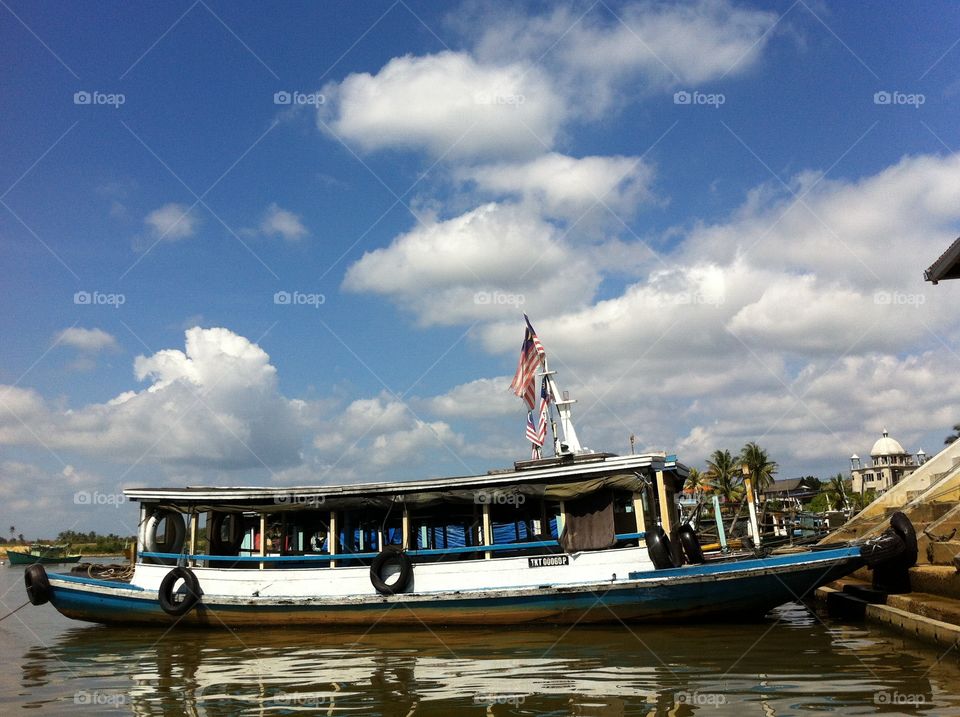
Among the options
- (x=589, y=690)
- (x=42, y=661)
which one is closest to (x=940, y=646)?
(x=589, y=690)

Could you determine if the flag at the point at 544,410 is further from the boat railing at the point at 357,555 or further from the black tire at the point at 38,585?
the black tire at the point at 38,585

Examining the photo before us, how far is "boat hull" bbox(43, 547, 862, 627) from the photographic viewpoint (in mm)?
13078

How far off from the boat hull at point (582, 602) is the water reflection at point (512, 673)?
1.17 ft

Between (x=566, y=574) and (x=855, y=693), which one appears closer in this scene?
(x=855, y=693)

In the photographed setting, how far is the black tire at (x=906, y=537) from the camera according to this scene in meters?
13.1

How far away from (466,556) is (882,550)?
26.4ft

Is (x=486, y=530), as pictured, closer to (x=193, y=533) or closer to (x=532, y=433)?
(x=532, y=433)

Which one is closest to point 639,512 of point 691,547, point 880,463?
point 691,547

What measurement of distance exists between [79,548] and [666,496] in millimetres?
103757

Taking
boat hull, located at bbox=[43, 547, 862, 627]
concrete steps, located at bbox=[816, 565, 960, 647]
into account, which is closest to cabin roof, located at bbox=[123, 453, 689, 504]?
boat hull, located at bbox=[43, 547, 862, 627]

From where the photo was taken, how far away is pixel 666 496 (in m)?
14.4

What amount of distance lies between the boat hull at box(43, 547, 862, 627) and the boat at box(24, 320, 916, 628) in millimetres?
28

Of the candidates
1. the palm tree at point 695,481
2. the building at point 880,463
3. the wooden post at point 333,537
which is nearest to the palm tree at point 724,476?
the palm tree at point 695,481

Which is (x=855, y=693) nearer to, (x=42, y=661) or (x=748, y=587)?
(x=748, y=587)
